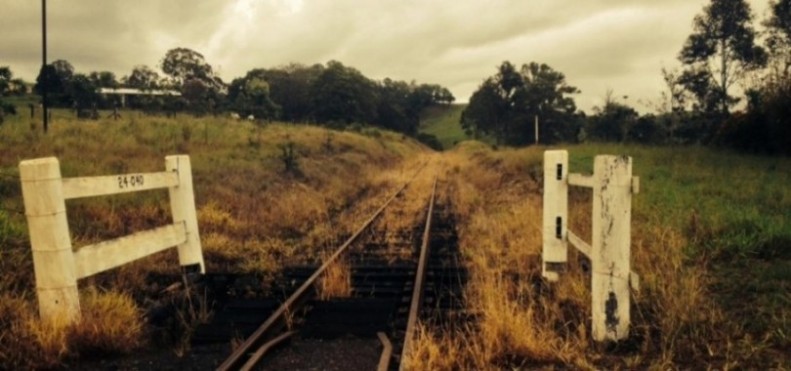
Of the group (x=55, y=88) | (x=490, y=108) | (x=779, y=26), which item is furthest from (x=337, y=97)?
(x=779, y=26)

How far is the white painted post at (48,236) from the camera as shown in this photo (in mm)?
4355

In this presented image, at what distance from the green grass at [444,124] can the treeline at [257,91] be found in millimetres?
11492

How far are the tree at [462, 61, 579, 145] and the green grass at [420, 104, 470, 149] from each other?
2614 cm

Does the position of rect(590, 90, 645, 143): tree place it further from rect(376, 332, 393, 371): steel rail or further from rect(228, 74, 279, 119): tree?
rect(376, 332, 393, 371): steel rail

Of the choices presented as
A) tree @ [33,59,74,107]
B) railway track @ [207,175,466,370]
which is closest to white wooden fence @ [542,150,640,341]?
railway track @ [207,175,466,370]

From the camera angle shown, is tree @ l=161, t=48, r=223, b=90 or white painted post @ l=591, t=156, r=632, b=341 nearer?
white painted post @ l=591, t=156, r=632, b=341

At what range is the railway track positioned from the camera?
14.6 ft

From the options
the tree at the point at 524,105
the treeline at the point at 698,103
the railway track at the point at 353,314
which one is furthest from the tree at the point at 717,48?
the railway track at the point at 353,314

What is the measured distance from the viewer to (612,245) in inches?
170

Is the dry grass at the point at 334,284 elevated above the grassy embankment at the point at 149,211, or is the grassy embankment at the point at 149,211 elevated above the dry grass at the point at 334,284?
the grassy embankment at the point at 149,211

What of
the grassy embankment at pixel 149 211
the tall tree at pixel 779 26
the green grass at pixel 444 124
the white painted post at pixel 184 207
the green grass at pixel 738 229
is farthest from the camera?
the green grass at pixel 444 124

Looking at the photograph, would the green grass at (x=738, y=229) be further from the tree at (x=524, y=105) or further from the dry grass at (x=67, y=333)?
the tree at (x=524, y=105)

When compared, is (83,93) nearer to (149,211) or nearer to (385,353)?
(149,211)

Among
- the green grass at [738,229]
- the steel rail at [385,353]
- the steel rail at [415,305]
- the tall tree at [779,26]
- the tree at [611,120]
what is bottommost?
the steel rail at [385,353]
